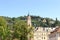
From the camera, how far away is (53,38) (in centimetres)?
9438

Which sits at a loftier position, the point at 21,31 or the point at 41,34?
the point at 21,31

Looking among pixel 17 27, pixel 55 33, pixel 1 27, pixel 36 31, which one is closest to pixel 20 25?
pixel 17 27

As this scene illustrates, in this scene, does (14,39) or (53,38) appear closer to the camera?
(14,39)

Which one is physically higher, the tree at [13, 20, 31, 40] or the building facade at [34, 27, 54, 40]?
the tree at [13, 20, 31, 40]

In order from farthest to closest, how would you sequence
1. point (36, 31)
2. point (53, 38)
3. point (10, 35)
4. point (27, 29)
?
1. point (36, 31)
2. point (53, 38)
3. point (10, 35)
4. point (27, 29)

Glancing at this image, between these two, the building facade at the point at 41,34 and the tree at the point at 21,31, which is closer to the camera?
the tree at the point at 21,31

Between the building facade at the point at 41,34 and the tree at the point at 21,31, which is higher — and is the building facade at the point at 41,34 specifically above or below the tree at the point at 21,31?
below

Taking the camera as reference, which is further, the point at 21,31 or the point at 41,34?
the point at 41,34

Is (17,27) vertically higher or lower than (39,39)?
higher

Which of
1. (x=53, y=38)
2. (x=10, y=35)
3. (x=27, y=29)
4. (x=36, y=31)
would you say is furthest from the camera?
(x=36, y=31)

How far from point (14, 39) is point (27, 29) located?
4.44 m

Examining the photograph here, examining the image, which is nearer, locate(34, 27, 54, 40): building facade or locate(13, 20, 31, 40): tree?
locate(13, 20, 31, 40): tree

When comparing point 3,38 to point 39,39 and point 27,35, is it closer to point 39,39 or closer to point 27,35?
point 27,35

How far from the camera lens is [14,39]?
77375mm
